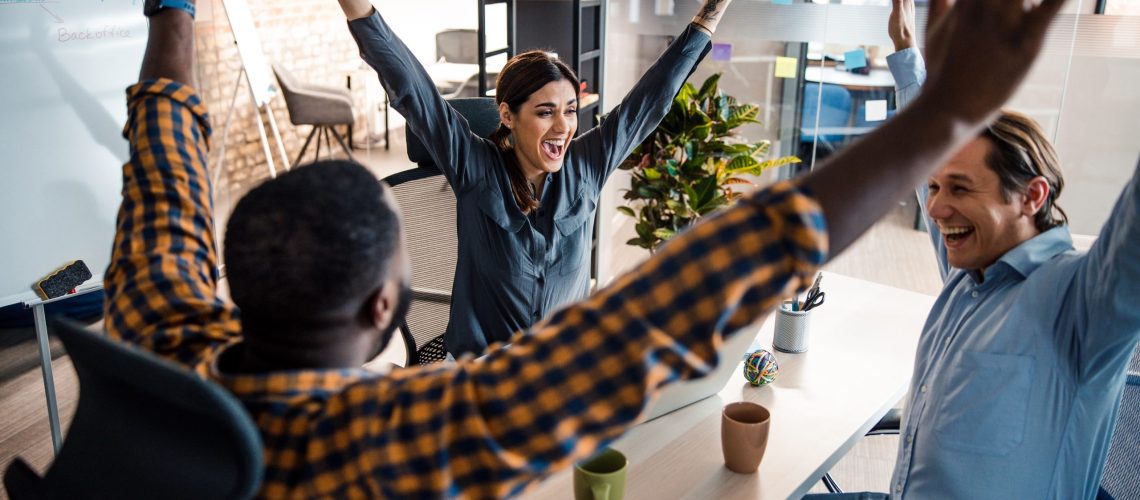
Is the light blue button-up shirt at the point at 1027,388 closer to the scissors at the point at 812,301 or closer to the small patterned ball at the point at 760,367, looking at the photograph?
the small patterned ball at the point at 760,367

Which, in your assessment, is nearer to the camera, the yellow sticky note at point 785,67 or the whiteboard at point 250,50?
the yellow sticky note at point 785,67

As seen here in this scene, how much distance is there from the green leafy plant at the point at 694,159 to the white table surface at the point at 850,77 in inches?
75.6

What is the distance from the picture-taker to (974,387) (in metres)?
1.36

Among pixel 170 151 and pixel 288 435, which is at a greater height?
pixel 170 151

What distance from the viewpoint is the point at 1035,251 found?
1348 millimetres

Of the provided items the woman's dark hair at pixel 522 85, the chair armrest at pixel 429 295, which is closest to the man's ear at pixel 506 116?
the woman's dark hair at pixel 522 85

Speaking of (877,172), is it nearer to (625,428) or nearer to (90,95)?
(625,428)

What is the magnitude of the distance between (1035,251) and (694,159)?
4.56ft

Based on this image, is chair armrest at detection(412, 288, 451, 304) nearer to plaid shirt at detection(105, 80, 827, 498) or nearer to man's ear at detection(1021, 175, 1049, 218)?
man's ear at detection(1021, 175, 1049, 218)

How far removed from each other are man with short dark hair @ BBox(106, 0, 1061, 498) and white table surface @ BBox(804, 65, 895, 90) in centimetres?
417

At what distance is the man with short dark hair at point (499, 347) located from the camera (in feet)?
1.78

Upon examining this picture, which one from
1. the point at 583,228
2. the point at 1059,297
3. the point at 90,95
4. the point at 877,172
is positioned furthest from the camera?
the point at 90,95

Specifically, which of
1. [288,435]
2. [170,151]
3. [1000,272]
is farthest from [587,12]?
[288,435]

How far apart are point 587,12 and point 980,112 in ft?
11.5
